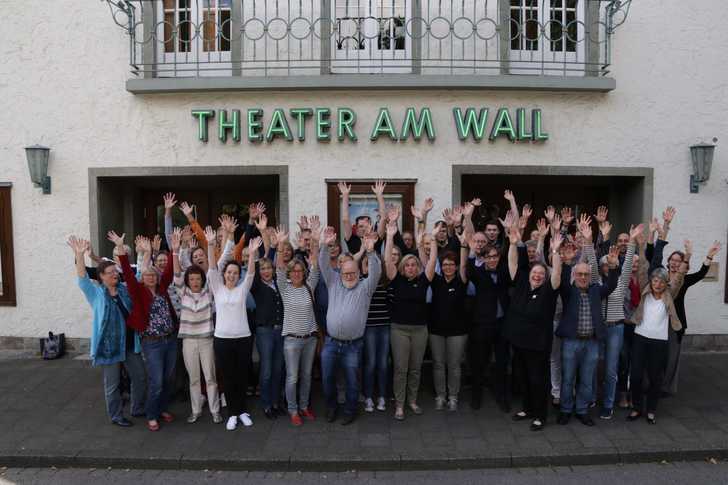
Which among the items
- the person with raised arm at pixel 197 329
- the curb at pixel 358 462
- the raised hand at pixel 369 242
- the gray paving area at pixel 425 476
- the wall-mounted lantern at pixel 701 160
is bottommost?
the gray paving area at pixel 425 476

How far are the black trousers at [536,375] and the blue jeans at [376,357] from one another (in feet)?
4.45

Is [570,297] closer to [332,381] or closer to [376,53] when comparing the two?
[332,381]

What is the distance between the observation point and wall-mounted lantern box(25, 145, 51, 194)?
741 centimetres

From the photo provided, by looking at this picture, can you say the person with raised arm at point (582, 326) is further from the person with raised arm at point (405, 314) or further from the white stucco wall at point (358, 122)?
the white stucco wall at point (358, 122)

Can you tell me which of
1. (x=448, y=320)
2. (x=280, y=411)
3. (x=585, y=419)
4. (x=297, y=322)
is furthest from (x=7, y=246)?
(x=585, y=419)

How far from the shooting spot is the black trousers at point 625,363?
5629mm

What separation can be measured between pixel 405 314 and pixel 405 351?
0.40 metres

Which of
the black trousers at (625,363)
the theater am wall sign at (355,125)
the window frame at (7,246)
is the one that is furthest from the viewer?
the window frame at (7,246)

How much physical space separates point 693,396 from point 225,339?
5.36 metres

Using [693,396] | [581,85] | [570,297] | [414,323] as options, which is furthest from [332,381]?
[581,85]

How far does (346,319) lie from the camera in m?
5.01

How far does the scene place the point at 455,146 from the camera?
7395 mm

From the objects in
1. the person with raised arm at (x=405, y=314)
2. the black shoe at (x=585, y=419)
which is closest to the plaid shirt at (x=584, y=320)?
the black shoe at (x=585, y=419)

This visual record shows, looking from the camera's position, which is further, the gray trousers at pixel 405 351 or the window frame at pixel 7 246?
the window frame at pixel 7 246
